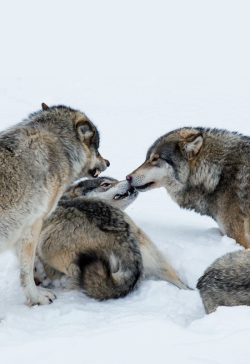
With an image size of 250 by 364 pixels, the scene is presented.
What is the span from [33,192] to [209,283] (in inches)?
68.2

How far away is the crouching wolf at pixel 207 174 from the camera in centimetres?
539

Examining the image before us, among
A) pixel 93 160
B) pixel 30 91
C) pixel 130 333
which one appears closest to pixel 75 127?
pixel 93 160

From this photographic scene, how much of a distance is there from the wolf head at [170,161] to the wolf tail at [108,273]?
5.55 feet

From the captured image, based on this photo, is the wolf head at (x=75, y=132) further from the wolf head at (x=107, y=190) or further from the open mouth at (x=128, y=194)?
the open mouth at (x=128, y=194)

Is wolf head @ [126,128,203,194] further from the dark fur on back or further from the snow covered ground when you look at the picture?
the dark fur on back

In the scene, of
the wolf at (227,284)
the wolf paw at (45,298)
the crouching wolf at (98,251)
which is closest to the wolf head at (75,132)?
the crouching wolf at (98,251)

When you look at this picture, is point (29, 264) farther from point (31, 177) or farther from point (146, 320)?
point (146, 320)

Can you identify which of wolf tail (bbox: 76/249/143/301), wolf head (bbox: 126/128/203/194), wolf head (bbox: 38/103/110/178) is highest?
wolf head (bbox: 38/103/110/178)

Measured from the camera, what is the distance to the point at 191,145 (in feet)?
18.4

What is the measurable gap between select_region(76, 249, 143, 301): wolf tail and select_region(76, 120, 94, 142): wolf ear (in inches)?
52.2

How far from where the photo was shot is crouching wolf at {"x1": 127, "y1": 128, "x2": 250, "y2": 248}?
539cm

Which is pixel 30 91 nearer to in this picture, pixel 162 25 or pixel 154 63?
pixel 154 63

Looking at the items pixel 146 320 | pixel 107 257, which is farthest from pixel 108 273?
pixel 146 320

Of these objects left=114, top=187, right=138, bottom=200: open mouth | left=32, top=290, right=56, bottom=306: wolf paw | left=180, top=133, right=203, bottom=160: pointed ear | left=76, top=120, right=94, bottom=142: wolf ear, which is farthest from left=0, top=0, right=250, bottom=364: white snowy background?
left=76, top=120, right=94, bottom=142: wolf ear
